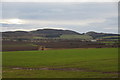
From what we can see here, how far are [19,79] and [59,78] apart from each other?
15.4 ft

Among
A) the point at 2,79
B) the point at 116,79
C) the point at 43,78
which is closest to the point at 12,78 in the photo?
the point at 2,79

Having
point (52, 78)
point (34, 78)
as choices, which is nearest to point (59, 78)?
point (52, 78)

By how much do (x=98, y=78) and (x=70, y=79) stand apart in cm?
328

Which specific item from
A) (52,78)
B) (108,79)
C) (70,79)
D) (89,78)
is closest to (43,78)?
(52,78)

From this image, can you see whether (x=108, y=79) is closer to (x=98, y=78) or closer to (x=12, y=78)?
(x=98, y=78)

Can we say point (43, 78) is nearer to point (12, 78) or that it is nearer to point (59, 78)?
point (59, 78)

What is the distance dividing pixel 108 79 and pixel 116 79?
90cm

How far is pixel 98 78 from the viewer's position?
28.5 m

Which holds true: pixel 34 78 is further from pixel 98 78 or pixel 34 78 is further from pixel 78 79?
pixel 98 78

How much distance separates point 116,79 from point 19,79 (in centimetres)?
1120

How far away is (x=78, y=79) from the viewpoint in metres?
28.0

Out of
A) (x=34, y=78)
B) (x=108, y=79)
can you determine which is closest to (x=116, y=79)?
(x=108, y=79)

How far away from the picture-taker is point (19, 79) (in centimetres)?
2844

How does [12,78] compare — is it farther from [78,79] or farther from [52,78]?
[78,79]
